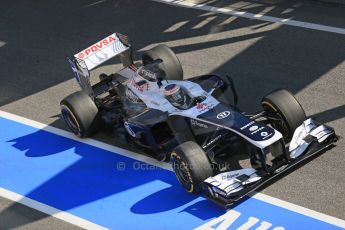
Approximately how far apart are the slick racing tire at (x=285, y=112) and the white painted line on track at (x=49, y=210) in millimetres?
2844

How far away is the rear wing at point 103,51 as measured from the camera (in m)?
10.7

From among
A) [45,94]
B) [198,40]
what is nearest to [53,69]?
[45,94]

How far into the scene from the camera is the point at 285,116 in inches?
366

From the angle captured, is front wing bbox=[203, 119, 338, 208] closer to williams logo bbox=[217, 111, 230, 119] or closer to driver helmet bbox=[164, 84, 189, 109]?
williams logo bbox=[217, 111, 230, 119]

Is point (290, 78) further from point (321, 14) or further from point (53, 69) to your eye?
point (53, 69)

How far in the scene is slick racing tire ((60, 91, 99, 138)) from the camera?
33.4 ft

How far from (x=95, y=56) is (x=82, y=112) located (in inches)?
43.5

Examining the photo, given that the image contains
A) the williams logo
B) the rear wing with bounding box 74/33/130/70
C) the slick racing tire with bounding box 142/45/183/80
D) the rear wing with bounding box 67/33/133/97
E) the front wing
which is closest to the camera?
the front wing

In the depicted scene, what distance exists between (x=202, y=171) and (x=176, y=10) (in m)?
6.80

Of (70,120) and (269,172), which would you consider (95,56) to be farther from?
(269,172)

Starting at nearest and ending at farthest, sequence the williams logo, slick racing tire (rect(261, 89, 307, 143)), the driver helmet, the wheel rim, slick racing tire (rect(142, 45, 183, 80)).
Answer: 1. the williams logo
2. slick racing tire (rect(261, 89, 307, 143))
3. the driver helmet
4. the wheel rim
5. slick racing tire (rect(142, 45, 183, 80))

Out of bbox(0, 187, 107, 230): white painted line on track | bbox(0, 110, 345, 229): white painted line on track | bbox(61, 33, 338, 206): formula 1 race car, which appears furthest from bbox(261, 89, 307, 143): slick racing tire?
bbox(0, 187, 107, 230): white painted line on track

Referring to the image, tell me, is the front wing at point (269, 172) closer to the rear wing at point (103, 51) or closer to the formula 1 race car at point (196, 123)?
the formula 1 race car at point (196, 123)

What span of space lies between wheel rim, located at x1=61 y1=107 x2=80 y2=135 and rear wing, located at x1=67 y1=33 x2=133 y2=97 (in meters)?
0.48
